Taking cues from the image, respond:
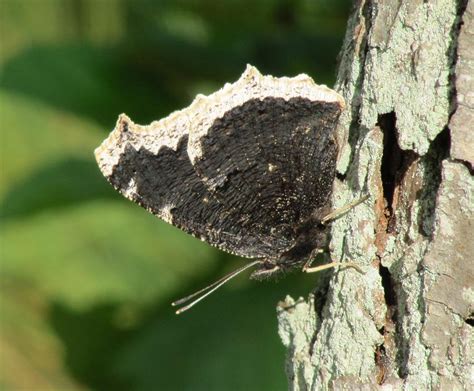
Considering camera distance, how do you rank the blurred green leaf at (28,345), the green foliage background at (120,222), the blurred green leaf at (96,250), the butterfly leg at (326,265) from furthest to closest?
the blurred green leaf at (28,345) < the blurred green leaf at (96,250) < the green foliage background at (120,222) < the butterfly leg at (326,265)

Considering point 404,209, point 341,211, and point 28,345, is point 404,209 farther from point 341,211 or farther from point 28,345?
point 28,345

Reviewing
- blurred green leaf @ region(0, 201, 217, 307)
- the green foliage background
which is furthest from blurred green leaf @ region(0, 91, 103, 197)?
blurred green leaf @ region(0, 201, 217, 307)

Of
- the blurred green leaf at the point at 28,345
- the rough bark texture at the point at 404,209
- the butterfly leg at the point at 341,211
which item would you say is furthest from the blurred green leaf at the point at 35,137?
the rough bark texture at the point at 404,209

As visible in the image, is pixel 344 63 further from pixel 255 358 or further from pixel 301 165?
pixel 255 358

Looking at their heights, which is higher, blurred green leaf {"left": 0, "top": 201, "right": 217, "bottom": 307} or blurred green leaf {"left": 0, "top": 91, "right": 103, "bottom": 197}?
blurred green leaf {"left": 0, "top": 91, "right": 103, "bottom": 197}

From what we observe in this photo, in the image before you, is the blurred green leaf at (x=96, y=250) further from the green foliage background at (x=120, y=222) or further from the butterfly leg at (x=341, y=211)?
the butterfly leg at (x=341, y=211)

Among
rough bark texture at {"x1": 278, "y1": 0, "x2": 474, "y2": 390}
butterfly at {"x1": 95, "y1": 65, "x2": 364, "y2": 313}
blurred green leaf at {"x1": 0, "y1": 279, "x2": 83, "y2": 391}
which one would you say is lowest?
rough bark texture at {"x1": 278, "y1": 0, "x2": 474, "y2": 390}

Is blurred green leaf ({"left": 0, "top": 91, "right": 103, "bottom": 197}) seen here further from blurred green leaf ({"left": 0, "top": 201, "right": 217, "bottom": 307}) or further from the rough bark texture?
the rough bark texture
